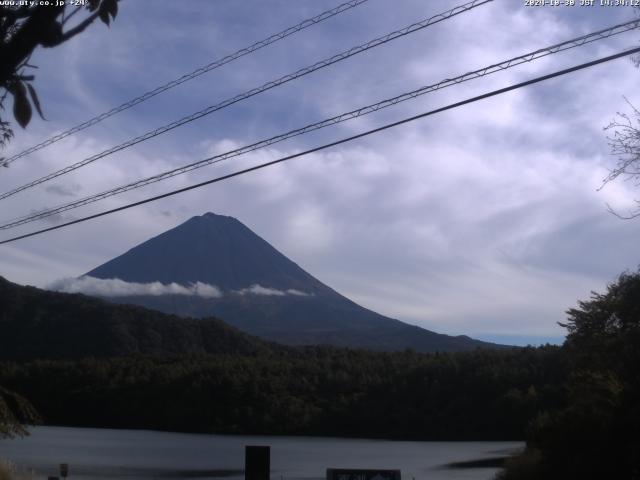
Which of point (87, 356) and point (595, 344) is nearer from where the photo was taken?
point (595, 344)

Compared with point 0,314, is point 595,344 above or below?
below

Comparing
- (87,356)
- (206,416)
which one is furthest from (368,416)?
(87,356)

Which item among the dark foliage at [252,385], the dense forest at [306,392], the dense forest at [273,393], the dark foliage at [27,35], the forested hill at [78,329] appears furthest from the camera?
the forested hill at [78,329]

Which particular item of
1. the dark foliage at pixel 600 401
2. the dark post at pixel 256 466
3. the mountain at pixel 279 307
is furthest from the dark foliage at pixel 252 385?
the mountain at pixel 279 307

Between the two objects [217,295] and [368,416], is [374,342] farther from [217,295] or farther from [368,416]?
[368,416]

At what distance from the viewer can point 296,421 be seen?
65.6 m

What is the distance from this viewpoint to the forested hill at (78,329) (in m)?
80.1

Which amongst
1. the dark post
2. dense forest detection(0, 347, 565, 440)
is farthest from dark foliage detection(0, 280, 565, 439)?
the dark post

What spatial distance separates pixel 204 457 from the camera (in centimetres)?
3756

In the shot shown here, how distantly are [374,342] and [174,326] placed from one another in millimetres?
60564

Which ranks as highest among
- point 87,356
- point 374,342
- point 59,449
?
point 374,342

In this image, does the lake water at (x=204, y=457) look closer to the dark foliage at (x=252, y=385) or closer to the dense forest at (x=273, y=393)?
the dark foliage at (x=252, y=385)

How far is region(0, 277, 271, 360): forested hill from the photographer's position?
80.1m

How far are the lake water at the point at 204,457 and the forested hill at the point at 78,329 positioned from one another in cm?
2836
